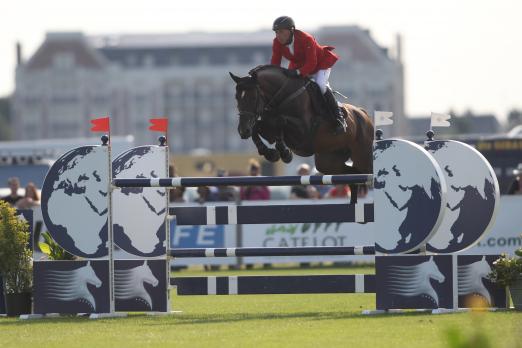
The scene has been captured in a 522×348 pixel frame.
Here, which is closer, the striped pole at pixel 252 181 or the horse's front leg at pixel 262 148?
the striped pole at pixel 252 181

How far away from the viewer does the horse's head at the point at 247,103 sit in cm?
1125

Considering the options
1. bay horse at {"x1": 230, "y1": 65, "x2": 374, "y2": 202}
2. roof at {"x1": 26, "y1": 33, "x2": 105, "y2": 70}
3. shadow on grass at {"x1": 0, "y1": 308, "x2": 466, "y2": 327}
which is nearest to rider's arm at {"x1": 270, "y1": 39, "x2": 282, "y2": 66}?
bay horse at {"x1": 230, "y1": 65, "x2": 374, "y2": 202}

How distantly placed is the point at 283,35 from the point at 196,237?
30.6 ft

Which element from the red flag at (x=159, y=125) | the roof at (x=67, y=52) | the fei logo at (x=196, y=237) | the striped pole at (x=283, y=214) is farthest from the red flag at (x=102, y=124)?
the roof at (x=67, y=52)

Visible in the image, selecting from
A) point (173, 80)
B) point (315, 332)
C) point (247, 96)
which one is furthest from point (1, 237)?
point (173, 80)

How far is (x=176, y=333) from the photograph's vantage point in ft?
31.0

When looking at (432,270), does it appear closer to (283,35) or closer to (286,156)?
(286,156)

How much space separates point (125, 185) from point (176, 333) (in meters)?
1.88

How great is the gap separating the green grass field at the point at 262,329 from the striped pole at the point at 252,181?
3.51ft

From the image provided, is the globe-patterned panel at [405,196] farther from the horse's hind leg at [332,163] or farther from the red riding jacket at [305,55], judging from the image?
the horse's hind leg at [332,163]

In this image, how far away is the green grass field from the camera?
28.6 feet

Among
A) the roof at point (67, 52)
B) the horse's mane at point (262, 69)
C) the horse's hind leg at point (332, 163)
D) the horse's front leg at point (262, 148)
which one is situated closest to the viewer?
the horse's mane at point (262, 69)

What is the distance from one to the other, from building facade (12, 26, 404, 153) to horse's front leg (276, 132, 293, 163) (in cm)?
10459

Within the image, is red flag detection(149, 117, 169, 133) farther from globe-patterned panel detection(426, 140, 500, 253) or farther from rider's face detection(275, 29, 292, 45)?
globe-patterned panel detection(426, 140, 500, 253)
